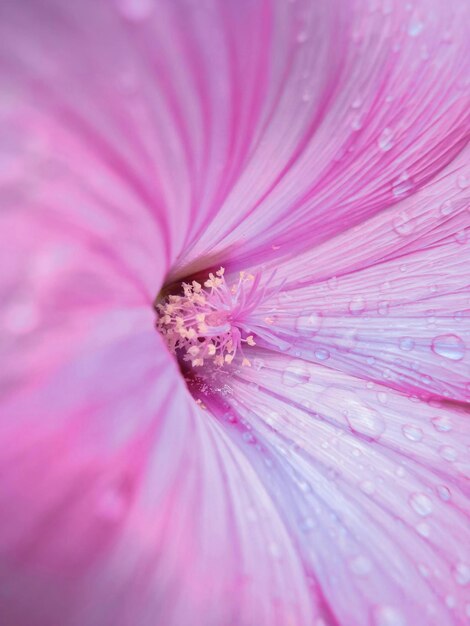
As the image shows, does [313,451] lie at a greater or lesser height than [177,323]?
lesser

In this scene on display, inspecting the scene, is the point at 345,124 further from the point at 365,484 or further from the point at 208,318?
the point at 365,484

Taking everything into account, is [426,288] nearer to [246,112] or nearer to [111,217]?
[246,112]

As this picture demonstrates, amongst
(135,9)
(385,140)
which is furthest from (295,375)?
(135,9)

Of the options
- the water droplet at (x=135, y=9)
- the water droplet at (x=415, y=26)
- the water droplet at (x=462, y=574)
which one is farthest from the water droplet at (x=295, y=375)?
the water droplet at (x=135, y=9)

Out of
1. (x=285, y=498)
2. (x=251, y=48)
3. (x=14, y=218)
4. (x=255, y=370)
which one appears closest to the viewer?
(x=14, y=218)

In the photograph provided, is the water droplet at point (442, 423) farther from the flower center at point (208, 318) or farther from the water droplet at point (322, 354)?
the flower center at point (208, 318)

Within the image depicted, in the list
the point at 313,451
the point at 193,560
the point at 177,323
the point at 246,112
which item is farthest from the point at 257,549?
the point at 246,112
